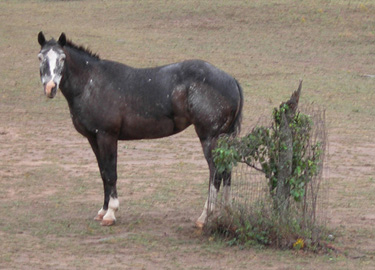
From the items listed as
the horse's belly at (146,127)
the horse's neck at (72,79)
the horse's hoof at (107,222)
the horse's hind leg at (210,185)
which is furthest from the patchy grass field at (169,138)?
the horse's neck at (72,79)

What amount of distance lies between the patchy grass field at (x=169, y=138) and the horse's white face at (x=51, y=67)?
168 centimetres

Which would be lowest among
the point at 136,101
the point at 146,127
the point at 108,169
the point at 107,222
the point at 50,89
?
the point at 107,222

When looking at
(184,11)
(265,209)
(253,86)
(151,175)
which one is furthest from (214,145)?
(184,11)

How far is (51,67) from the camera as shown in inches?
327

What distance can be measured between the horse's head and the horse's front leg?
31.8 inches

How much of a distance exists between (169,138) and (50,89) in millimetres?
6231

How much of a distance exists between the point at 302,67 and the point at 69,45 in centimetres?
1304

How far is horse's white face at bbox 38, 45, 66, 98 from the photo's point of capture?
8234 mm

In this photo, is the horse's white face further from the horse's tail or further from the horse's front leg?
the horse's tail

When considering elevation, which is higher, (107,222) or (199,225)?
(199,225)

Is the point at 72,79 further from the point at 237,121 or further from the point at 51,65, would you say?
the point at 237,121

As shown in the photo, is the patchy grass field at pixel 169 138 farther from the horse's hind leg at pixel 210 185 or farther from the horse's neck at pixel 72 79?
the horse's neck at pixel 72 79

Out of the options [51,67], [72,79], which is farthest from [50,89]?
[72,79]

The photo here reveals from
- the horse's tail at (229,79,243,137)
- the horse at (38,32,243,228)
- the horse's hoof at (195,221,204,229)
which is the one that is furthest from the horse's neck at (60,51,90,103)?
the horse's hoof at (195,221,204,229)
